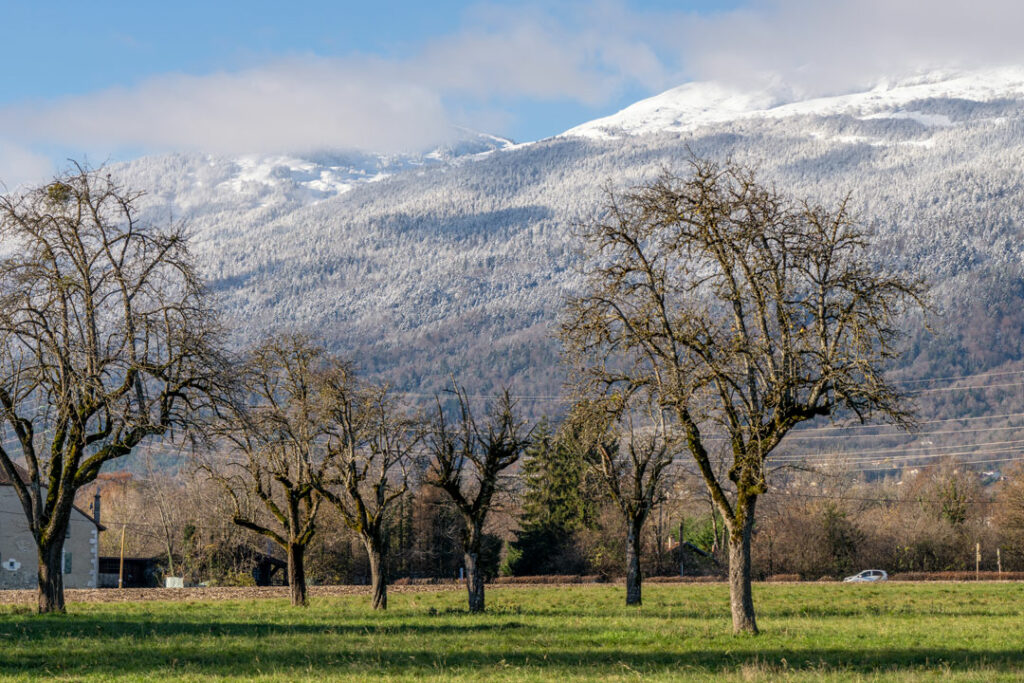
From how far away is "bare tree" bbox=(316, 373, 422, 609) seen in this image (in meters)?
40.1

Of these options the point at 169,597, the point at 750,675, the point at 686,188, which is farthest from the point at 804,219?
the point at 169,597

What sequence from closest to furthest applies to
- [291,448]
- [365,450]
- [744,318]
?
[744,318] → [291,448] → [365,450]

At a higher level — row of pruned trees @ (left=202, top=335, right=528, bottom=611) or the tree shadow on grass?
row of pruned trees @ (left=202, top=335, right=528, bottom=611)

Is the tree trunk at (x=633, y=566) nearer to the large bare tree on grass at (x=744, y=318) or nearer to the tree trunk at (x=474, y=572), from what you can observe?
the tree trunk at (x=474, y=572)

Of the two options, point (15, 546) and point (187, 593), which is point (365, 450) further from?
point (15, 546)

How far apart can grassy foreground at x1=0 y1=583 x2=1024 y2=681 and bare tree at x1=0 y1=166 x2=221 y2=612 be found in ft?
13.2

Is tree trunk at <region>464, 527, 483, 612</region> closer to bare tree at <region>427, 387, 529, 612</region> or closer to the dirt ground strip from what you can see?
bare tree at <region>427, 387, 529, 612</region>

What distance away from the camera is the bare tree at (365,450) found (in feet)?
132

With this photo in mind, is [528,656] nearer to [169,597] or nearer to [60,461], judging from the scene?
[60,461]

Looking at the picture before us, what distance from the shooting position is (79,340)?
30.0 metres

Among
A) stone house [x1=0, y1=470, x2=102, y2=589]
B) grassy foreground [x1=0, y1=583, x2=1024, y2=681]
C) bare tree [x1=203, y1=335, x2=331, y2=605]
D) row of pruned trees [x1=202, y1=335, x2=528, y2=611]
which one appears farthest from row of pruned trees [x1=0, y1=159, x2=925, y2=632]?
stone house [x1=0, y1=470, x2=102, y2=589]

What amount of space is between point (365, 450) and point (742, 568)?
1982cm

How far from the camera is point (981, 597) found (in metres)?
44.8

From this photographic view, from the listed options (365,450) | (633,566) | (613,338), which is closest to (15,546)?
(365,450)
